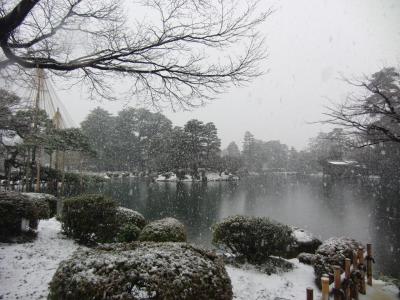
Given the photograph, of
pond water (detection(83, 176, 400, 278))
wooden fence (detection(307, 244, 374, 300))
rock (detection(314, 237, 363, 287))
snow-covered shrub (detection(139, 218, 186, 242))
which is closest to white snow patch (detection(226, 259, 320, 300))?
rock (detection(314, 237, 363, 287))

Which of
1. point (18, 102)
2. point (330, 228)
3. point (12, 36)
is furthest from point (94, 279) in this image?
point (330, 228)

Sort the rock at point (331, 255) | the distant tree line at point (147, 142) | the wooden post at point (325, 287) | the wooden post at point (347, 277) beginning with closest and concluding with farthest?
the wooden post at point (325, 287)
the wooden post at point (347, 277)
the rock at point (331, 255)
the distant tree line at point (147, 142)

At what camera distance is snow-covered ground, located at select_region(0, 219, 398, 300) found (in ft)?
13.0

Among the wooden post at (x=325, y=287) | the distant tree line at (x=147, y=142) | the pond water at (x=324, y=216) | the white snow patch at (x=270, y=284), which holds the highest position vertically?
the distant tree line at (x=147, y=142)

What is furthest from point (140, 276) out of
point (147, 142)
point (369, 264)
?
point (147, 142)

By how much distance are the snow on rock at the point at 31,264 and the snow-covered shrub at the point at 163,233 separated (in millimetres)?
1571

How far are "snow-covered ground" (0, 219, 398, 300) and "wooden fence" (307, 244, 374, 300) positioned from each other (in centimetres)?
29

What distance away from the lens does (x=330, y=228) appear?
1406cm

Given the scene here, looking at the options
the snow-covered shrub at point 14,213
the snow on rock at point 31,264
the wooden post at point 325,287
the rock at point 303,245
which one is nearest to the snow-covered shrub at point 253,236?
the rock at point 303,245

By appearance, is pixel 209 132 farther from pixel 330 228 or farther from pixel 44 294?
pixel 44 294

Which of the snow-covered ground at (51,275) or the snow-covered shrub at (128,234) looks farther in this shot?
the snow-covered shrub at (128,234)

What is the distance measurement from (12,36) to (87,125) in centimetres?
4933

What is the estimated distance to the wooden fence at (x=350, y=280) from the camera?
12.9 feet

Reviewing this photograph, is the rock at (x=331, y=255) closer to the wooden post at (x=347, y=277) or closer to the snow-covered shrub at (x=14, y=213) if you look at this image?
the wooden post at (x=347, y=277)
